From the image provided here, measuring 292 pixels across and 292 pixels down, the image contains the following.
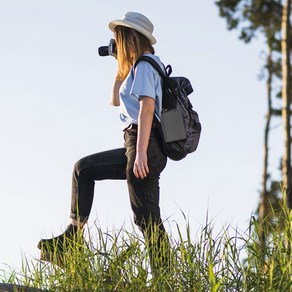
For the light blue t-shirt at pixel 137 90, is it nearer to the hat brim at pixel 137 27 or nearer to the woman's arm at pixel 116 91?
the hat brim at pixel 137 27

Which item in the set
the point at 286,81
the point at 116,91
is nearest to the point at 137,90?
the point at 116,91

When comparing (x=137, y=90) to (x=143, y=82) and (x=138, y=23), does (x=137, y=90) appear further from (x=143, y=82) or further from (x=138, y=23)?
(x=138, y=23)

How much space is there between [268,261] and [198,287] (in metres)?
0.47

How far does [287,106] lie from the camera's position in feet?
59.0

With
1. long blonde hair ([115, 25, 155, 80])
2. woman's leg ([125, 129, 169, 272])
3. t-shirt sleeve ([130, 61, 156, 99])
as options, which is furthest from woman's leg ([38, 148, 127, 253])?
long blonde hair ([115, 25, 155, 80])

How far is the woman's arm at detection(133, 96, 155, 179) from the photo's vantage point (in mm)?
5785

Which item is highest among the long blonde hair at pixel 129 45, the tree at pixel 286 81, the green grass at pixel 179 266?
the tree at pixel 286 81

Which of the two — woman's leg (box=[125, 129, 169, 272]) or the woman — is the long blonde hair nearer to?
the woman

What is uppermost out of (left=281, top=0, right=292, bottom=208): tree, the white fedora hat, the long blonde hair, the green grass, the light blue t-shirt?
(left=281, top=0, right=292, bottom=208): tree

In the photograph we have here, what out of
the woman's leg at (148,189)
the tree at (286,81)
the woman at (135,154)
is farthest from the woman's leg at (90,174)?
the tree at (286,81)

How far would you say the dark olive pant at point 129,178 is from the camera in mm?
5930

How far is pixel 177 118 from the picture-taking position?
6.00m

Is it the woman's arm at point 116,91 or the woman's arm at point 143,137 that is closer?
the woman's arm at point 143,137

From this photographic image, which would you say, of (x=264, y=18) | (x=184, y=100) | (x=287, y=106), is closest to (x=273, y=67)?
(x=264, y=18)
